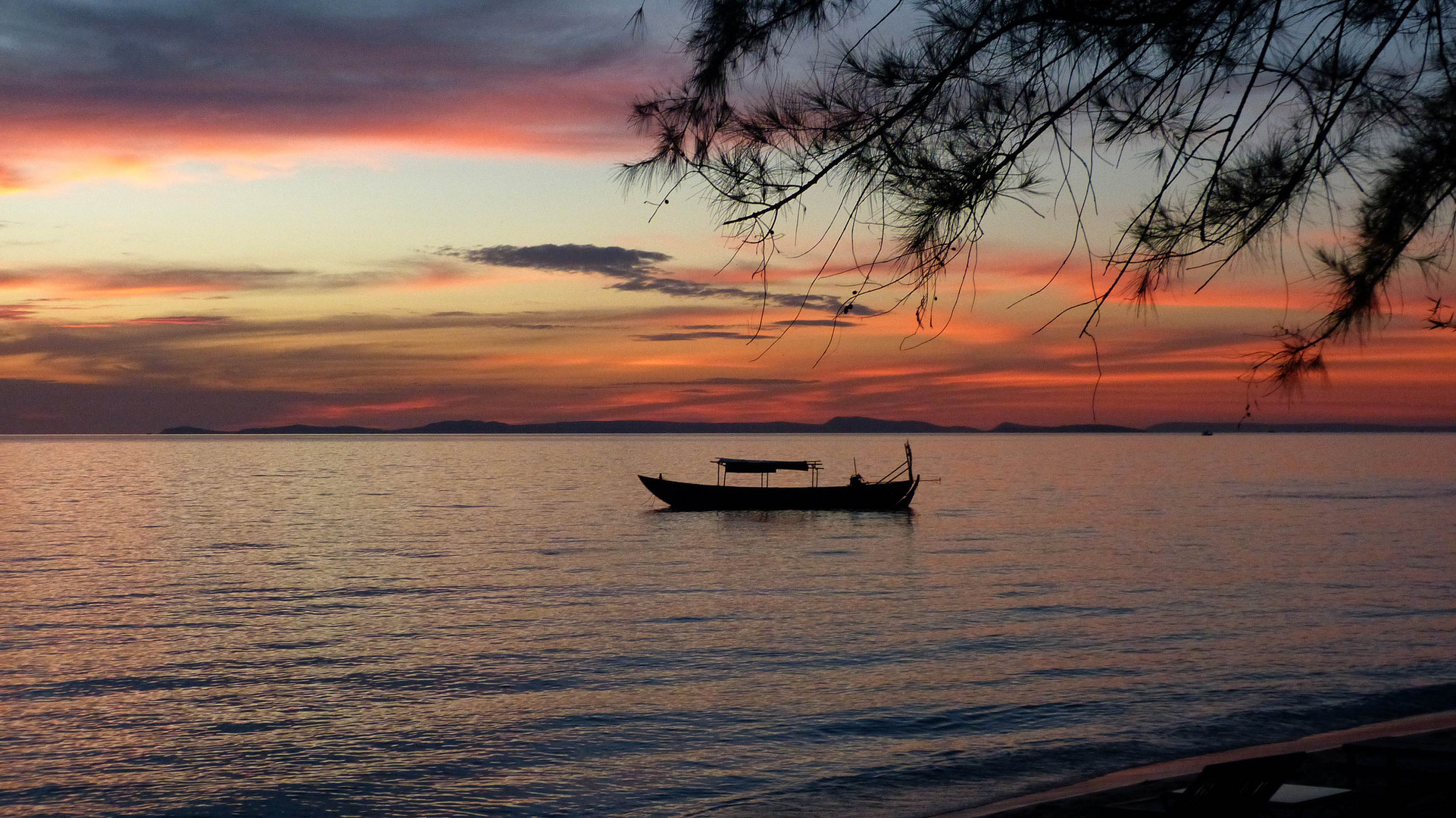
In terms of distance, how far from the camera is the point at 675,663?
20.1 m

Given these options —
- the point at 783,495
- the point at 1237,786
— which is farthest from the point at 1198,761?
the point at 783,495

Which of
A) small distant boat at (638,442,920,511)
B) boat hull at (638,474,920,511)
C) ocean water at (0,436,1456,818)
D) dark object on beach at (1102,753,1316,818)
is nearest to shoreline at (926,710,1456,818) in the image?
ocean water at (0,436,1456,818)

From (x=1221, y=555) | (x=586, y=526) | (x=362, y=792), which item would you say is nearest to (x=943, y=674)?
(x=362, y=792)

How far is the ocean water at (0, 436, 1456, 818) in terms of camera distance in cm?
1298

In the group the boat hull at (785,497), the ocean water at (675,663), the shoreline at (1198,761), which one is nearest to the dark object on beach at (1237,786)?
the shoreline at (1198,761)

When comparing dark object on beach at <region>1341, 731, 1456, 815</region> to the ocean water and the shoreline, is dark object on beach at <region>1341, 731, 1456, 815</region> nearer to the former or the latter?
the shoreline

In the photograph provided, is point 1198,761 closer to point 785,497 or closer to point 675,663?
point 675,663

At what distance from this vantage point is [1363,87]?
22.7 ft

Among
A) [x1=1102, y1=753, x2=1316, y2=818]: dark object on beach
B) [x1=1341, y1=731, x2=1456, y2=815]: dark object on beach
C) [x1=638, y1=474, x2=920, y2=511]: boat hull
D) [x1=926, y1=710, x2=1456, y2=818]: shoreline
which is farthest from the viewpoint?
[x1=638, y1=474, x2=920, y2=511]: boat hull

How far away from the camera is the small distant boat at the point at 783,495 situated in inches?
2215

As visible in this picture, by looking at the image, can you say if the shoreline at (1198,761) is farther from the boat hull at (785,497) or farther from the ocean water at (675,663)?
the boat hull at (785,497)

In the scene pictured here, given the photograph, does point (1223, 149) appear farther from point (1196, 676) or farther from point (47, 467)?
point (47, 467)

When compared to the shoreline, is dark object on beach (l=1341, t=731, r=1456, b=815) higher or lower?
higher

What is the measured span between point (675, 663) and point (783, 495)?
121 feet
